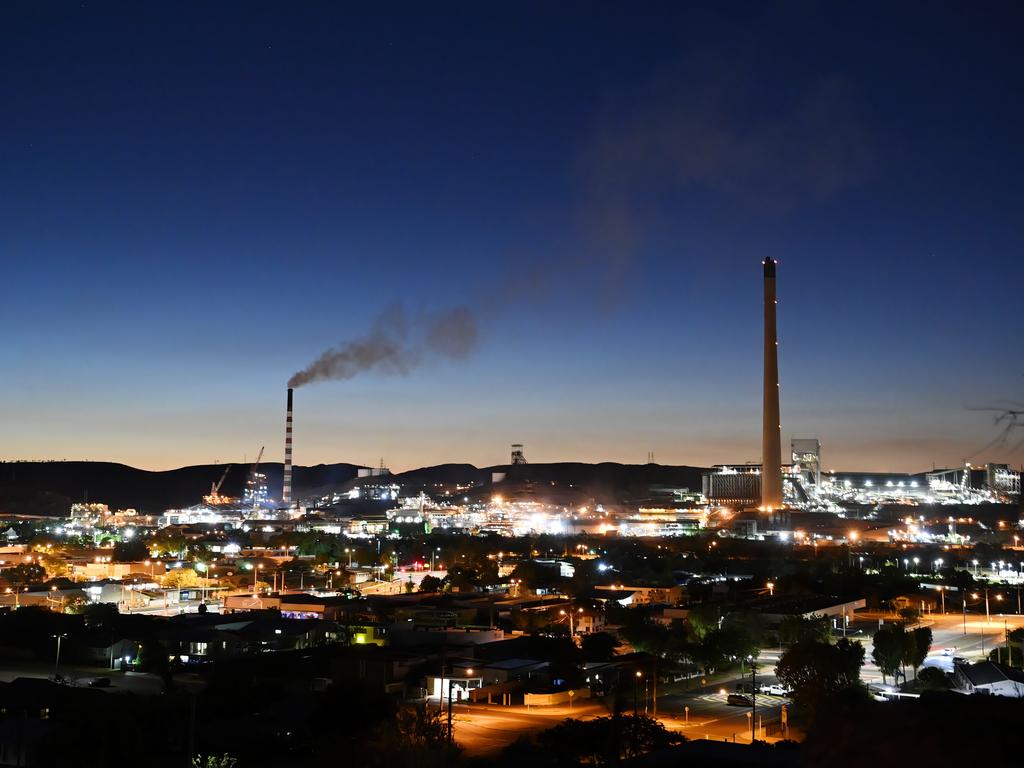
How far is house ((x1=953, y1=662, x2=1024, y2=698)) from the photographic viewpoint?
29.2ft

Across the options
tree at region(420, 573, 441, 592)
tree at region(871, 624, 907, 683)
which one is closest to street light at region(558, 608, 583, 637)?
tree at region(871, 624, 907, 683)

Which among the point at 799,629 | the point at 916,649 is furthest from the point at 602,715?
the point at 799,629

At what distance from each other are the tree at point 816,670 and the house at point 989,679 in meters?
0.95

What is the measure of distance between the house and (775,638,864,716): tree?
3.12 ft

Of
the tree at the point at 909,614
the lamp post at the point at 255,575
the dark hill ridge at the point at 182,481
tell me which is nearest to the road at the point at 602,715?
the tree at the point at 909,614

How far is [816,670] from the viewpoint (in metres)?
8.67

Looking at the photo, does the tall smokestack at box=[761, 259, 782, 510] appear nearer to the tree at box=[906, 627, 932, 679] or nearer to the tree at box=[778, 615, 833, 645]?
the tree at box=[778, 615, 833, 645]

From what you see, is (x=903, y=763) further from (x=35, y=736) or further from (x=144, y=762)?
(x=35, y=736)

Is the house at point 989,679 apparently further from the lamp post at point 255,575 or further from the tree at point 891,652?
the lamp post at point 255,575

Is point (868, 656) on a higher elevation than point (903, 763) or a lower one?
lower

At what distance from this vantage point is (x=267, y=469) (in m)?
102

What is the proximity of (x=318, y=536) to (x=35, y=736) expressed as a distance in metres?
26.9

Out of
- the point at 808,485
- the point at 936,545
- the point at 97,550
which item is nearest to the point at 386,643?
the point at 97,550

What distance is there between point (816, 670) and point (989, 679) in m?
1.73
